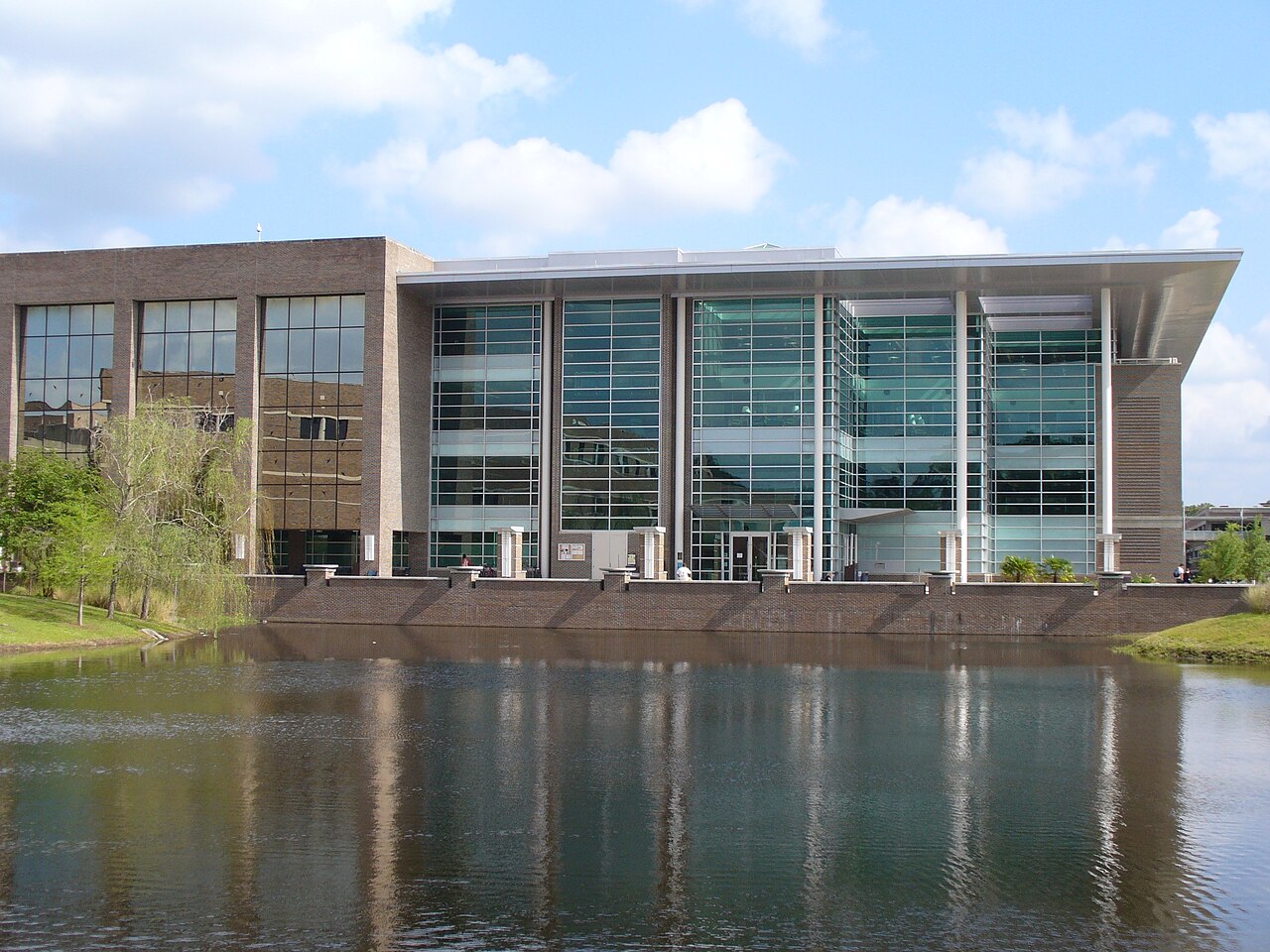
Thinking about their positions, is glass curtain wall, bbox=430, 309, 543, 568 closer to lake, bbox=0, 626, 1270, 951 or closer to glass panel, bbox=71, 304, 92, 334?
glass panel, bbox=71, 304, 92, 334

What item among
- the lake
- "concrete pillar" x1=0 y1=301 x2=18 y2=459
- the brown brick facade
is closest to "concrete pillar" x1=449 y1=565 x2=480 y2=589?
the brown brick facade

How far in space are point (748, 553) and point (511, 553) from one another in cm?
978

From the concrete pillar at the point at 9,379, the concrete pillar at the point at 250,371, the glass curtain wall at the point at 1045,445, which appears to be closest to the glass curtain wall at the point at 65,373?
the concrete pillar at the point at 9,379

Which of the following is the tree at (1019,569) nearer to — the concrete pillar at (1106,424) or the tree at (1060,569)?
the tree at (1060,569)

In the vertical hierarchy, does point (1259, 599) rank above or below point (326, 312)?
below

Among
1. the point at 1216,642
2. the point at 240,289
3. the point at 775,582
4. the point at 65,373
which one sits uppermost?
the point at 240,289

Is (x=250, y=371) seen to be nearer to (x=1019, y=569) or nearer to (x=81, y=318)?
(x=81, y=318)

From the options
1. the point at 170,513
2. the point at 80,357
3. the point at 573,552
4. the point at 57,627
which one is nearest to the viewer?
the point at 57,627

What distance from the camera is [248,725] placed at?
20.0 metres

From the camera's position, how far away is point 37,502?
122ft

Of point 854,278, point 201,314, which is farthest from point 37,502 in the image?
point 854,278

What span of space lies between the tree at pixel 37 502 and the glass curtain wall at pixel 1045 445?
35.7 m

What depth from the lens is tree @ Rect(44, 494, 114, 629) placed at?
34.7 meters

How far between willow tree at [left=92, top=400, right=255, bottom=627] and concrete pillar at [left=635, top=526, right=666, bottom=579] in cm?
1444
